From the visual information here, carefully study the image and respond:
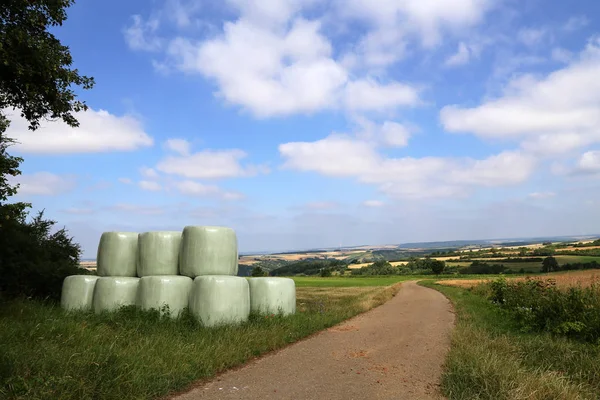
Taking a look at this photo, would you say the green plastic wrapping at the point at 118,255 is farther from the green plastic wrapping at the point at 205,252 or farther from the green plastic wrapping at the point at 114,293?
the green plastic wrapping at the point at 205,252

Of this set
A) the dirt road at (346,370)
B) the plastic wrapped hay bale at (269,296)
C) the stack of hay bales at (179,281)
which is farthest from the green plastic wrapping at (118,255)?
the dirt road at (346,370)

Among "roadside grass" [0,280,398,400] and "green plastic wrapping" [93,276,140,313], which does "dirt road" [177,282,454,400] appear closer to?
"roadside grass" [0,280,398,400]

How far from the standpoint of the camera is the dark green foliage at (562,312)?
32.0 ft

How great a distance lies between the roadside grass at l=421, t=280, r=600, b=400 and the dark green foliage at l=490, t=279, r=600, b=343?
2.02 feet

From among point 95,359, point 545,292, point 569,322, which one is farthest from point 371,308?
point 95,359

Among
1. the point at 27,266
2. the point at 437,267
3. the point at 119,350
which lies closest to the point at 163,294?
the point at 119,350

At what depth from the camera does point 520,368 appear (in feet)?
22.8

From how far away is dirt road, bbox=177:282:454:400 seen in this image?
6.25m

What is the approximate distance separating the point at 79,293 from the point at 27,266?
14.3 feet

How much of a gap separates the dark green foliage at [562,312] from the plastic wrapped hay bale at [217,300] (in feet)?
24.7

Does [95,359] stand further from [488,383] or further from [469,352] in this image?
[469,352]

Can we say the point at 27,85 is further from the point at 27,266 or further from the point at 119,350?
the point at 27,266

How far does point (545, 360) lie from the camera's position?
25.7 feet

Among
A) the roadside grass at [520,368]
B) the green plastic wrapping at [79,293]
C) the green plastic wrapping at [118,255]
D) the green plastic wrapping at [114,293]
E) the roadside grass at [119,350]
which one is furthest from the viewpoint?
the green plastic wrapping at [118,255]
